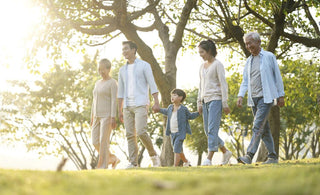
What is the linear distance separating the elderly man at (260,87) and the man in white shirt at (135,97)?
68.5 inches

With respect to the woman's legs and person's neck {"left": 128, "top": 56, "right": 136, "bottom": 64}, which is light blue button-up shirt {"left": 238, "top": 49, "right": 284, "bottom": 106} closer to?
person's neck {"left": 128, "top": 56, "right": 136, "bottom": 64}

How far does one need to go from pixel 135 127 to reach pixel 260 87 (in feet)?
8.16

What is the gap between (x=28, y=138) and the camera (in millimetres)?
31656

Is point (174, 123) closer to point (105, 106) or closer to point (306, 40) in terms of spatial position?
point (105, 106)

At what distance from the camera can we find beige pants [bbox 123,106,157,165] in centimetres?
819

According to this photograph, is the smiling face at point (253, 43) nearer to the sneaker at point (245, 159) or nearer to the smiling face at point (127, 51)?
the sneaker at point (245, 159)

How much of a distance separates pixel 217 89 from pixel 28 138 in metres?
26.1

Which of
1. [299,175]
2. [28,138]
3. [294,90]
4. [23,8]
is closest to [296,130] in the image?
[294,90]

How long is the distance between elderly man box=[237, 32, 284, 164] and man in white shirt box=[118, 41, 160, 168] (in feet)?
5.71

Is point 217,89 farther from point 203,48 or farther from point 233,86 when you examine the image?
point 233,86

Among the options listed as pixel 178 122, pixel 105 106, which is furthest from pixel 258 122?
pixel 105 106

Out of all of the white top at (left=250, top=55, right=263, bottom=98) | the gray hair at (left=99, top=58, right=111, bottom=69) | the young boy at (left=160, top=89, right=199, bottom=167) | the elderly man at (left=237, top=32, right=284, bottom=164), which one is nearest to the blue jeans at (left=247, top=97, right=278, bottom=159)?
the elderly man at (left=237, top=32, right=284, bottom=164)

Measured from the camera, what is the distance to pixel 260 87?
8.07m

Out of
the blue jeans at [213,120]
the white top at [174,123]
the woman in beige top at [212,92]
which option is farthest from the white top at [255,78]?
the white top at [174,123]
